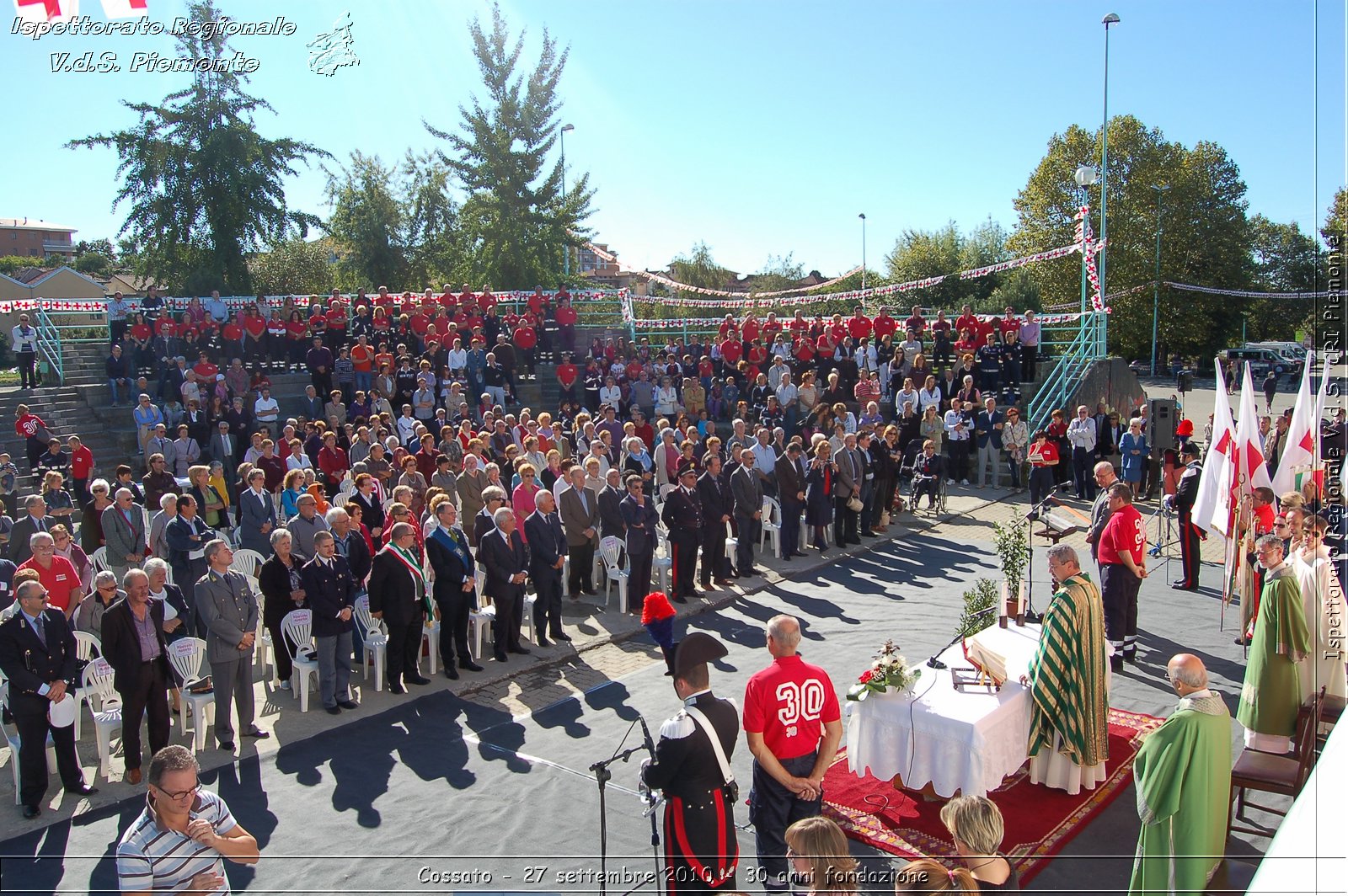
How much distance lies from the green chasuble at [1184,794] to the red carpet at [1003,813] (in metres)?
0.88

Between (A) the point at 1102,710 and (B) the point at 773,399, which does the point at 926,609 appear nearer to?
(A) the point at 1102,710

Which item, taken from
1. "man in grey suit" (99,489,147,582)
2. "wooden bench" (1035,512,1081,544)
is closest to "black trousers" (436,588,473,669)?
"man in grey suit" (99,489,147,582)

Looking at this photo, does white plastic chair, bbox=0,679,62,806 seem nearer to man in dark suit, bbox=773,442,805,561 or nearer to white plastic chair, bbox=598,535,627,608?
white plastic chair, bbox=598,535,627,608

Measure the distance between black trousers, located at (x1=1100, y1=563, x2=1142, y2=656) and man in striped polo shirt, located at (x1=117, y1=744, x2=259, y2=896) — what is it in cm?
770

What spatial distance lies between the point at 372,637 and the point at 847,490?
7513mm

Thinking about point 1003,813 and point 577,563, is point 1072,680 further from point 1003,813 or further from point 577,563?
point 577,563

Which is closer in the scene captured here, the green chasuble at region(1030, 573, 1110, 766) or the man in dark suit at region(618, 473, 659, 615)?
the green chasuble at region(1030, 573, 1110, 766)

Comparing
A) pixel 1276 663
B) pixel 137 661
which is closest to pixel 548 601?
pixel 137 661

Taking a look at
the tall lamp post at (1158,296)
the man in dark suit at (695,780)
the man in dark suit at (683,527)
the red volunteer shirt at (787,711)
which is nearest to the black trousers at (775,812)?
the red volunteer shirt at (787,711)

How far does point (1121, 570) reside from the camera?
892 cm

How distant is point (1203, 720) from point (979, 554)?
8.95 meters

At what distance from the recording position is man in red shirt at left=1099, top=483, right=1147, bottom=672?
8750 millimetres

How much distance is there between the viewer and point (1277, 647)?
6684 millimetres

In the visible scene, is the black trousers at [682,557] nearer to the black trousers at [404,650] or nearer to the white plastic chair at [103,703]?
the black trousers at [404,650]
